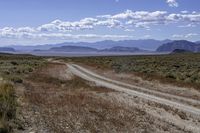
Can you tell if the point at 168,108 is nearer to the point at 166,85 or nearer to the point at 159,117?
the point at 159,117

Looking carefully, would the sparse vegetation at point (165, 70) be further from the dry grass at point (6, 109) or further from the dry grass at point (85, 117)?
the dry grass at point (6, 109)

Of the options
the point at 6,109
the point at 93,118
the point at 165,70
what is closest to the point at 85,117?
the point at 93,118

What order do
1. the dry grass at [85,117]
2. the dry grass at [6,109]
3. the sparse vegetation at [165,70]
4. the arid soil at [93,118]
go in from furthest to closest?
1. the sparse vegetation at [165,70]
2. the dry grass at [85,117]
3. the arid soil at [93,118]
4. the dry grass at [6,109]

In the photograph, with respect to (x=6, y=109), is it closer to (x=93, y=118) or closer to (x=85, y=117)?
(x=85, y=117)

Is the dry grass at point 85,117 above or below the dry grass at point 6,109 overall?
below

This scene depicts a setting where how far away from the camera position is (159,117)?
57.2 ft

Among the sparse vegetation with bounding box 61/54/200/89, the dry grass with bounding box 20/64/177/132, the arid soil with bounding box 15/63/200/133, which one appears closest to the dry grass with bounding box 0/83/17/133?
the arid soil with bounding box 15/63/200/133

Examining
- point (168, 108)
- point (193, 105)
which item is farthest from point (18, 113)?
point (193, 105)

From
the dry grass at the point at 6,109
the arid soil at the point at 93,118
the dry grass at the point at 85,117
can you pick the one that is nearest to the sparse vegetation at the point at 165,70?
the arid soil at the point at 93,118

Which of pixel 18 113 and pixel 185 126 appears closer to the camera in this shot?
pixel 18 113

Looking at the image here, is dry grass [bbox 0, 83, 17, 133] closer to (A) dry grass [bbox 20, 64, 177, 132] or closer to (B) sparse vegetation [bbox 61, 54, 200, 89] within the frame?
(A) dry grass [bbox 20, 64, 177, 132]

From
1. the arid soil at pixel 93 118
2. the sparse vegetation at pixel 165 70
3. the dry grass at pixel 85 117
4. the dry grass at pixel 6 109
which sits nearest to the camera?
the dry grass at pixel 6 109

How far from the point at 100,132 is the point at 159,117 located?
15.9 feet

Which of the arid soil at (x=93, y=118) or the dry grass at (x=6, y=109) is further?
the arid soil at (x=93, y=118)
